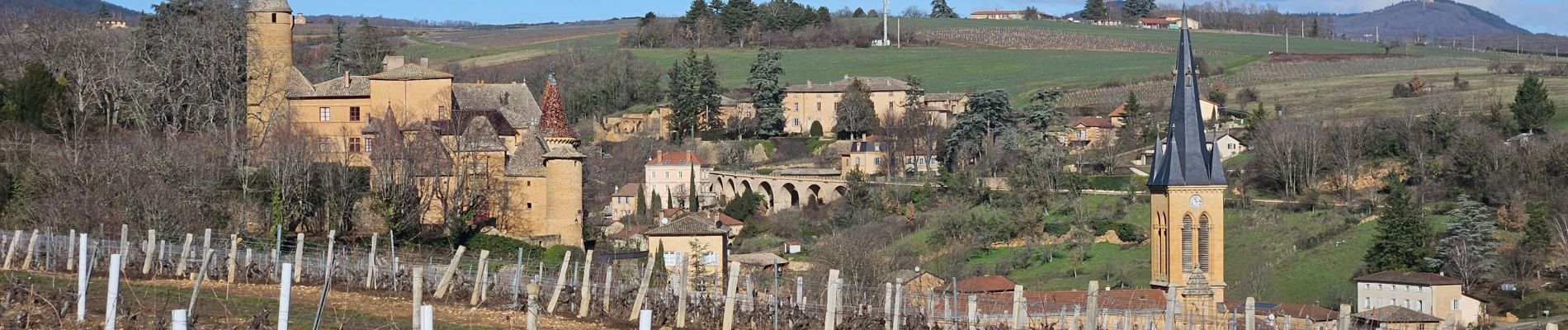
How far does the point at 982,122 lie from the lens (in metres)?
81.9

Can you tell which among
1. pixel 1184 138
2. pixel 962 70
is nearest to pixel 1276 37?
pixel 962 70

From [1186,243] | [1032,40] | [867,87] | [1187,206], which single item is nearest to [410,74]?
[1187,206]

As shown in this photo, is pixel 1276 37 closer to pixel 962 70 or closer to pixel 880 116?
Result: pixel 962 70

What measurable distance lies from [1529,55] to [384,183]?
86.3 m

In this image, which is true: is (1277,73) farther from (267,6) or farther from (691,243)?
(691,243)

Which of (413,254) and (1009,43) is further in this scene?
(1009,43)

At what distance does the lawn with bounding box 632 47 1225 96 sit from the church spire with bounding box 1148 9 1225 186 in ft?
→ 170

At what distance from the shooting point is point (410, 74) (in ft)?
176

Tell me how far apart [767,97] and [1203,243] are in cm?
5156

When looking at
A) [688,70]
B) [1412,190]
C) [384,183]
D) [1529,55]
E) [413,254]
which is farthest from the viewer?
[1529,55]

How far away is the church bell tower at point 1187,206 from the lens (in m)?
46.4

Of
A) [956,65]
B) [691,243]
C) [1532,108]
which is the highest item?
[956,65]

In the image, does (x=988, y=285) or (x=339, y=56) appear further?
(x=339, y=56)

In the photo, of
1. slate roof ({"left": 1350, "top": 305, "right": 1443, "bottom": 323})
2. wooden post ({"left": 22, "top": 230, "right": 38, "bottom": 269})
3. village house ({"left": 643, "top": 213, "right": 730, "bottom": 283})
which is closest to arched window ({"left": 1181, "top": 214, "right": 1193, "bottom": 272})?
slate roof ({"left": 1350, "top": 305, "right": 1443, "bottom": 323})
